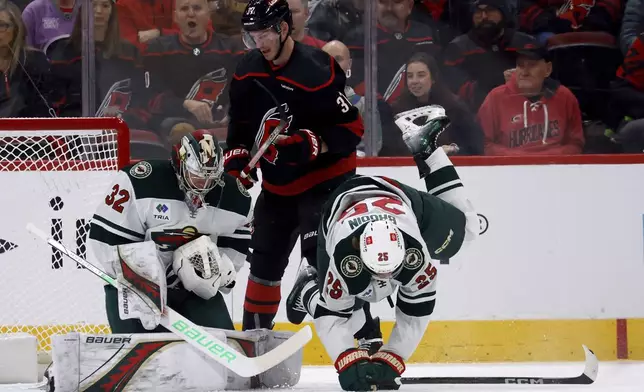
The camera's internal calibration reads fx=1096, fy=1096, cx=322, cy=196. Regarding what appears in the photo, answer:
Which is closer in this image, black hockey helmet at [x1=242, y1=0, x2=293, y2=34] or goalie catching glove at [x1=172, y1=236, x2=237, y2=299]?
goalie catching glove at [x1=172, y1=236, x2=237, y2=299]

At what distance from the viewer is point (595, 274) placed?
195 inches

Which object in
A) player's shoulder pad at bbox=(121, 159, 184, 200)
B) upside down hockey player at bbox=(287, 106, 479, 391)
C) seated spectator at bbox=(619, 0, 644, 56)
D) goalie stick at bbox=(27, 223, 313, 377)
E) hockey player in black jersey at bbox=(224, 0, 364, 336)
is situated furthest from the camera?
seated spectator at bbox=(619, 0, 644, 56)

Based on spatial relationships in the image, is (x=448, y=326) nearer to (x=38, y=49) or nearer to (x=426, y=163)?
(x=426, y=163)

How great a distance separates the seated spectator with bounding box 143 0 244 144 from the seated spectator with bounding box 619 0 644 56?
75.0 inches

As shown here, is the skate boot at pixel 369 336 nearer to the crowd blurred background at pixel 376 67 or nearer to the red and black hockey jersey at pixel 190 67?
the crowd blurred background at pixel 376 67

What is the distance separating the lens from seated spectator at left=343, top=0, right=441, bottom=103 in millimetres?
5258

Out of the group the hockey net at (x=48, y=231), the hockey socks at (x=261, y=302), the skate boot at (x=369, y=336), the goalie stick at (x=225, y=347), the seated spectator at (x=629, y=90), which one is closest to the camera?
the goalie stick at (x=225, y=347)

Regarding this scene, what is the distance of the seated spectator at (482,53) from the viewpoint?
533 centimetres

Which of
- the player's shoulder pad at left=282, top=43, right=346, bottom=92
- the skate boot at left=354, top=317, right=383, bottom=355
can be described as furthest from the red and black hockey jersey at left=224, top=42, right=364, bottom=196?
the skate boot at left=354, top=317, right=383, bottom=355

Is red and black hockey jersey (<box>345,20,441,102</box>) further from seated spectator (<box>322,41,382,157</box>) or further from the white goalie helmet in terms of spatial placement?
the white goalie helmet

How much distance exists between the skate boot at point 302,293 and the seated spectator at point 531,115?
1.48 m

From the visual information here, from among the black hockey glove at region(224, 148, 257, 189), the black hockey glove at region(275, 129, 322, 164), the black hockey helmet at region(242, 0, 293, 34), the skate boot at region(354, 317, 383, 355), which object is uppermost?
the black hockey helmet at region(242, 0, 293, 34)

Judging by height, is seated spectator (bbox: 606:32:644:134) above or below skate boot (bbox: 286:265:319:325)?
above

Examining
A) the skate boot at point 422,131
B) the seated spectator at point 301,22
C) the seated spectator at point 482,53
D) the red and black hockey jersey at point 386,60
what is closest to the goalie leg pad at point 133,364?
the skate boot at point 422,131
